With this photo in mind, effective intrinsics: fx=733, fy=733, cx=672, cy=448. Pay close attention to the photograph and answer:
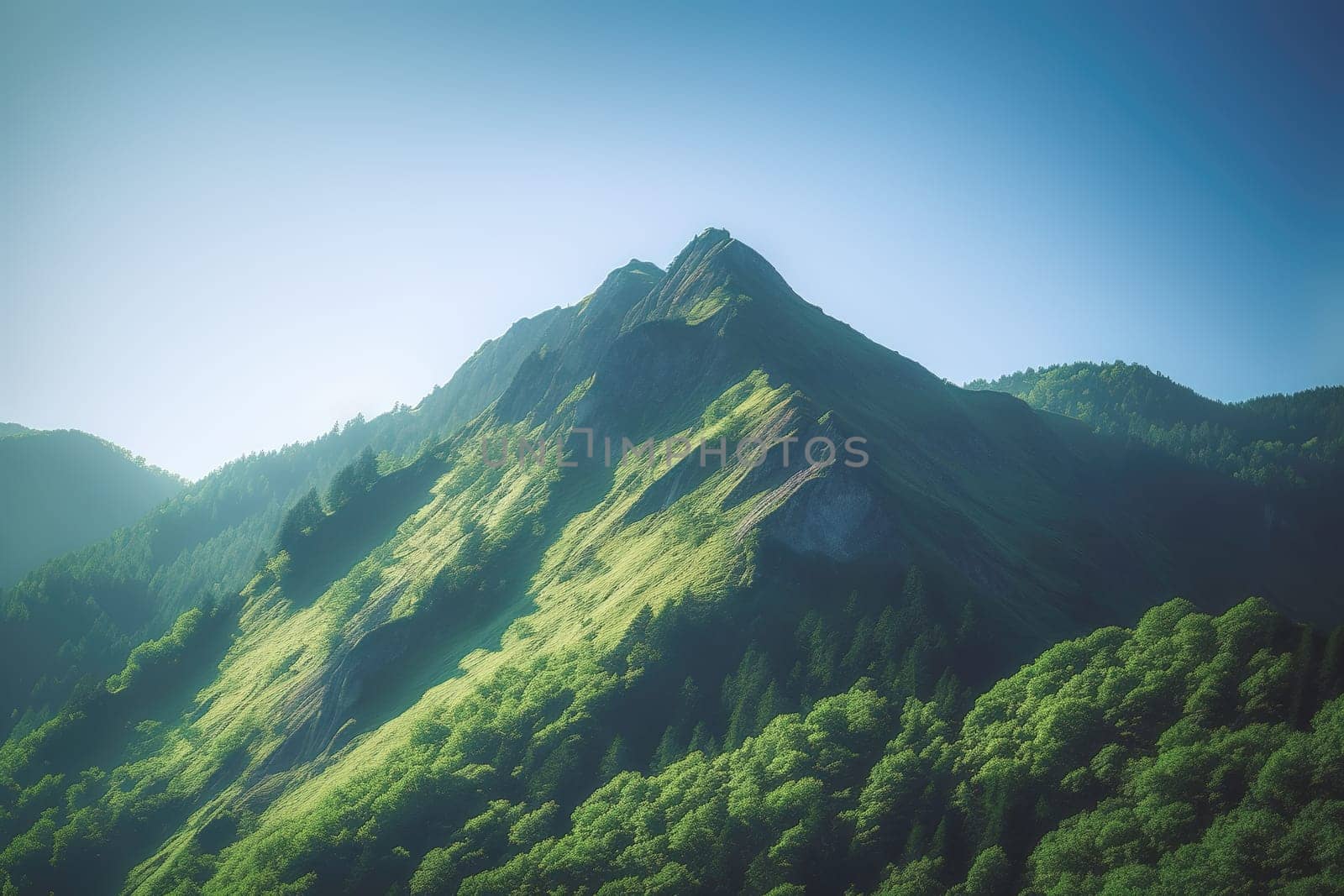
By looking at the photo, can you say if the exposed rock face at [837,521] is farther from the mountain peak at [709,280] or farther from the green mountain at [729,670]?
the mountain peak at [709,280]

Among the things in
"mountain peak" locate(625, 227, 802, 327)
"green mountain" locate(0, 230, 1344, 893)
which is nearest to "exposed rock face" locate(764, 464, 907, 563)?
"green mountain" locate(0, 230, 1344, 893)

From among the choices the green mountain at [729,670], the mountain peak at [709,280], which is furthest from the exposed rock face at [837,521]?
the mountain peak at [709,280]

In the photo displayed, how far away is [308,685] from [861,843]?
93052 millimetres

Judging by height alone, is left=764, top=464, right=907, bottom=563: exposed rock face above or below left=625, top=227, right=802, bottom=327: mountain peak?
below

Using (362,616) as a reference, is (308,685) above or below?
below

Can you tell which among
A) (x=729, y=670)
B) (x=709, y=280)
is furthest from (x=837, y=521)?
(x=709, y=280)

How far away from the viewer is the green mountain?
178ft

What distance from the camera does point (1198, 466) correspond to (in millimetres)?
186125

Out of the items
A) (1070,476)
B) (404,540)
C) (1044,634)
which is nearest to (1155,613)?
(1044,634)

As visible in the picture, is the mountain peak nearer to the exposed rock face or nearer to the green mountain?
the green mountain

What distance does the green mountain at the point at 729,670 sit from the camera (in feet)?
178

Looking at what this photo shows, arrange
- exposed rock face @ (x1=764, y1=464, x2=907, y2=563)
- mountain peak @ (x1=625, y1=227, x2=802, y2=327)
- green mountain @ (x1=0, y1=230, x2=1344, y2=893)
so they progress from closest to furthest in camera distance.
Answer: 1. green mountain @ (x1=0, y1=230, x2=1344, y2=893)
2. exposed rock face @ (x1=764, y1=464, x2=907, y2=563)
3. mountain peak @ (x1=625, y1=227, x2=802, y2=327)

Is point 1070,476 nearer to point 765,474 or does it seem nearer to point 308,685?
point 765,474

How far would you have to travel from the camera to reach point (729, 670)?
78.2 metres
